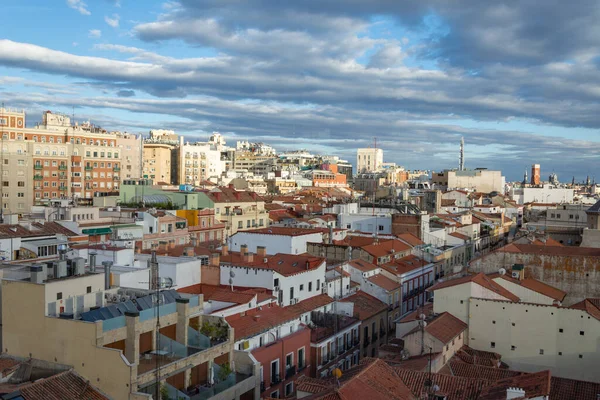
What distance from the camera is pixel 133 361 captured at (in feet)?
58.1

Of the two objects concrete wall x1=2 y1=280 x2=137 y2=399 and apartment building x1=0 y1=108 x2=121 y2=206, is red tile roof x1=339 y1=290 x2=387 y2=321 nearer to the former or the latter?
concrete wall x1=2 y1=280 x2=137 y2=399

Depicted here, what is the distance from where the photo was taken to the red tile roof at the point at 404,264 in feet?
127

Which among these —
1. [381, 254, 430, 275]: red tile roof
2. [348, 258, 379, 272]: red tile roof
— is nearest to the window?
[348, 258, 379, 272]: red tile roof

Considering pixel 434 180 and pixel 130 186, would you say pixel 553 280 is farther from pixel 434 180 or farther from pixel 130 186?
A: pixel 434 180

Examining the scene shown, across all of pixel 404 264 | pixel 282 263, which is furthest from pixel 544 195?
pixel 282 263

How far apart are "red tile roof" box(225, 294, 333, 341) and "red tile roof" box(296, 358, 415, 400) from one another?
506cm

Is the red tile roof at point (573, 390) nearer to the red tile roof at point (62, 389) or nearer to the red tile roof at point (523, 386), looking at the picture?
the red tile roof at point (523, 386)

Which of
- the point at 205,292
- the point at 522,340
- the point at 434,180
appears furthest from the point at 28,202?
the point at 434,180

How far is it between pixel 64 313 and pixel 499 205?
81828 mm

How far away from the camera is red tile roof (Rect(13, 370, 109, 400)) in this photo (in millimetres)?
15391

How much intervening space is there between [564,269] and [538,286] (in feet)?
8.31

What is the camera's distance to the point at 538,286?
30.3m

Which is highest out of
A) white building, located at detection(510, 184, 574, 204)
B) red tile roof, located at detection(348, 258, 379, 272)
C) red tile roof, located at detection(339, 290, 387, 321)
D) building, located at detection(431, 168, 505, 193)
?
building, located at detection(431, 168, 505, 193)

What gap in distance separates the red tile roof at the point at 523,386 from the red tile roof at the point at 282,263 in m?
Answer: 13.8
